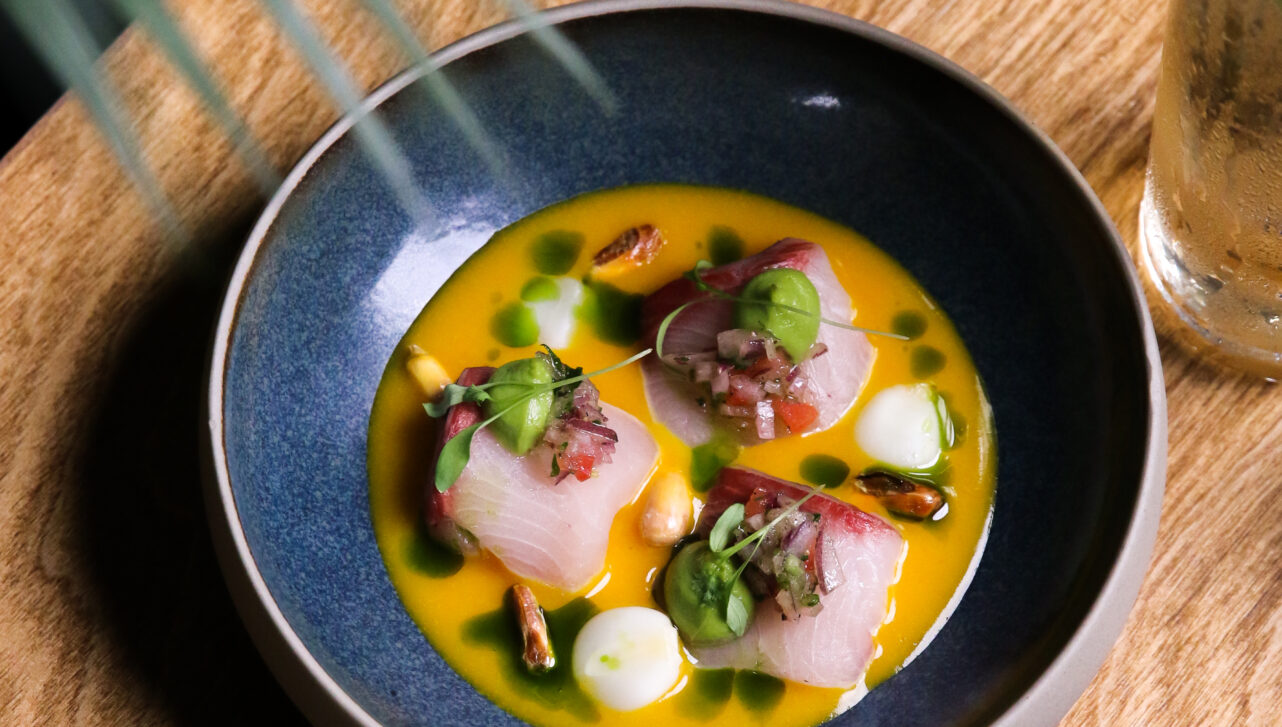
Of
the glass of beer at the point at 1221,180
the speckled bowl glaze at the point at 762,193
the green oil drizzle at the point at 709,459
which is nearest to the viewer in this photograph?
the glass of beer at the point at 1221,180

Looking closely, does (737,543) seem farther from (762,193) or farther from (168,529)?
(168,529)

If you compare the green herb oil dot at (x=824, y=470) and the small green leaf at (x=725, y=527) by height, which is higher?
the small green leaf at (x=725, y=527)

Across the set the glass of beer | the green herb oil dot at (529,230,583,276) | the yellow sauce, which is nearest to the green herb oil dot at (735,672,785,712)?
the yellow sauce

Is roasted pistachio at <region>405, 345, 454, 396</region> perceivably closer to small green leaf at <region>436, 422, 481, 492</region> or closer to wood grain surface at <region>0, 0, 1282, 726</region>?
small green leaf at <region>436, 422, 481, 492</region>

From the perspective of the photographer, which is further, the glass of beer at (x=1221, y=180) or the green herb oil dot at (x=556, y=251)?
the green herb oil dot at (x=556, y=251)

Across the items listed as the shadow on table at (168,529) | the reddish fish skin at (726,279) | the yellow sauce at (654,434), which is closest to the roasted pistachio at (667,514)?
the yellow sauce at (654,434)

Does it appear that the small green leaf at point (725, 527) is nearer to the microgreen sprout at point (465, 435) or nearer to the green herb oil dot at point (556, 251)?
the microgreen sprout at point (465, 435)
